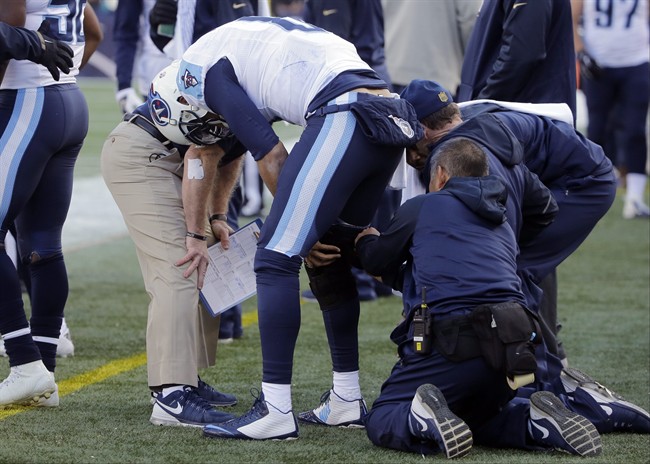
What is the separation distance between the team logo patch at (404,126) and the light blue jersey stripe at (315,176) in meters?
0.14

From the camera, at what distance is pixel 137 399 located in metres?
4.76

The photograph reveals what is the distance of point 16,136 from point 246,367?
1.61 m

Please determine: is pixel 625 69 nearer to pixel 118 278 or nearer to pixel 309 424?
pixel 118 278

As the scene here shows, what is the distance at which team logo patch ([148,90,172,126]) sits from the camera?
4270 millimetres

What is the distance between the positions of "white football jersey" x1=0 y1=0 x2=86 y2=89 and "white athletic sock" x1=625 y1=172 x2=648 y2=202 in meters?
6.63

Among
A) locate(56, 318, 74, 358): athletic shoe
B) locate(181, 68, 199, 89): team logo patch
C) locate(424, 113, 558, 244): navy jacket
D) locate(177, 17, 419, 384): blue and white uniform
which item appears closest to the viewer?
locate(177, 17, 419, 384): blue and white uniform

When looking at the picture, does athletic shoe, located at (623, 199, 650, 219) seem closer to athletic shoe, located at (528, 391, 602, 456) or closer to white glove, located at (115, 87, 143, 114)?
white glove, located at (115, 87, 143, 114)

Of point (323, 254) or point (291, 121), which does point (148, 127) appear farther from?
point (323, 254)

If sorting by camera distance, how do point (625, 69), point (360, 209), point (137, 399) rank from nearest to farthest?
point (360, 209), point (137, 399), point (625, 69)

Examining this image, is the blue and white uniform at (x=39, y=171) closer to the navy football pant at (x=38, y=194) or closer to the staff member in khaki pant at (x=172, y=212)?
the navy football pant at (x=38, y=194)

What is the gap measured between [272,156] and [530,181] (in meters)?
0.95

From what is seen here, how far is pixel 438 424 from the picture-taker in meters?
3.69

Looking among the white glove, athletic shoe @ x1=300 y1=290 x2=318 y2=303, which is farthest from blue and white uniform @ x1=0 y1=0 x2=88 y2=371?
the white glove

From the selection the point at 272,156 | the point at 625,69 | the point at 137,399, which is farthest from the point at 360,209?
the point at 625,69
